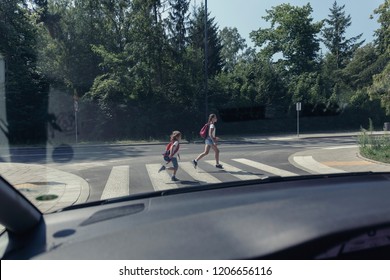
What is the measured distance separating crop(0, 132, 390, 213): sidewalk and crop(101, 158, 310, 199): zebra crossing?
73 centimetres

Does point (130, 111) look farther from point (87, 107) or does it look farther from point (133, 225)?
point (133, 225)

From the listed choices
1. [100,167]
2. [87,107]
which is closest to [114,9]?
[87,107]

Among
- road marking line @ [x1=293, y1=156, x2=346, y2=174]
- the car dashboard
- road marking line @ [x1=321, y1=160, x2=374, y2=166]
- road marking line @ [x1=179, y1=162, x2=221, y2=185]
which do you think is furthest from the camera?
road marking line @ [x1=321, y1=160, x2=374, y2=166]

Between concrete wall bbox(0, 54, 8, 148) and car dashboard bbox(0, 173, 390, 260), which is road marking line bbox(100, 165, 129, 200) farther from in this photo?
concrete wall bbox(0, 54, 8, 148)

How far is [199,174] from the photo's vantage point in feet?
33.2

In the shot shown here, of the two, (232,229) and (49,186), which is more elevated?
(232,229)

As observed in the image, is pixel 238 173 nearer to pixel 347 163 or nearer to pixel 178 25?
pixel 347 163

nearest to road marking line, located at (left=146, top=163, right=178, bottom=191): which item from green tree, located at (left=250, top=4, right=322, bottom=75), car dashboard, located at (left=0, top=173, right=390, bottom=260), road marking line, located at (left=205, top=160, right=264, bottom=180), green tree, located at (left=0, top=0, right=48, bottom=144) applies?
road marking line, located at (left=205, top=160, right=264, bottom=180)

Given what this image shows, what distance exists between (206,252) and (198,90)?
27537mm

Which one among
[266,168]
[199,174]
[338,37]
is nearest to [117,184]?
[199,174]

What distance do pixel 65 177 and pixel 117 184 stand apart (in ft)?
6.66

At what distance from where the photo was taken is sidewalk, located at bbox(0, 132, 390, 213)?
23.4ft

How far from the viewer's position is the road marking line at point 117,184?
7.62 m

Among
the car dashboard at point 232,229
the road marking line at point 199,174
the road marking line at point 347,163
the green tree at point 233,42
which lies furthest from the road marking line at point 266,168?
the green tree at point 233,42
